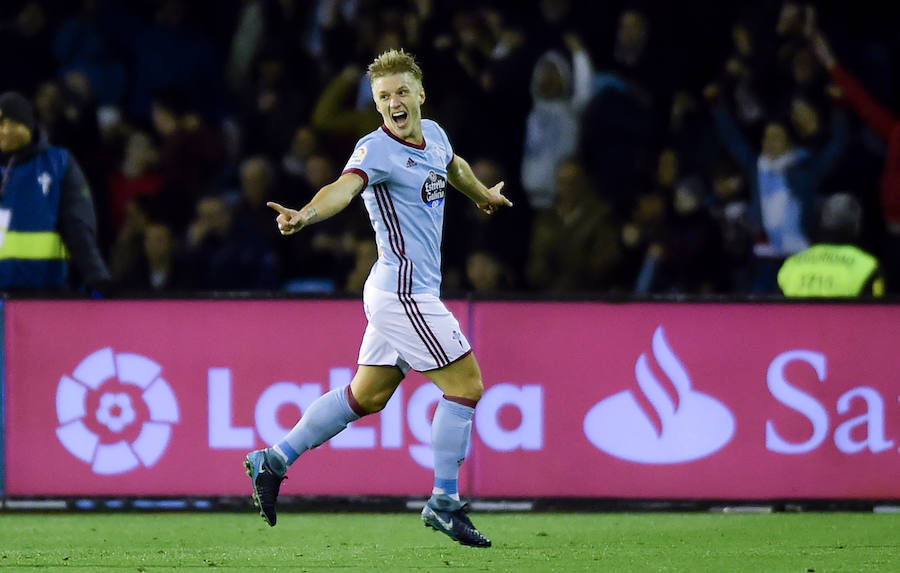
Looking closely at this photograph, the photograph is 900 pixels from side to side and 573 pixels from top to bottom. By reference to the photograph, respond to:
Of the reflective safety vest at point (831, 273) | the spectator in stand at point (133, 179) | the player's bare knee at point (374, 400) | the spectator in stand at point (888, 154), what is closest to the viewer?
the player's bare knee at point (374, 400)

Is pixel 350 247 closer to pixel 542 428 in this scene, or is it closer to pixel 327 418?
pixel 542 428

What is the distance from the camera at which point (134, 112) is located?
13.7 m

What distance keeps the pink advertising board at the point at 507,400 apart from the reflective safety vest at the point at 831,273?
0.55 meters

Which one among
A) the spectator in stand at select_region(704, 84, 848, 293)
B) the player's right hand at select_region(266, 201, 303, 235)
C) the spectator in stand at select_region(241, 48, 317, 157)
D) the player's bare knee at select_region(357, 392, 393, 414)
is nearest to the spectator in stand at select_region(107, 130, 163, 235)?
the spectator in stand at select_region(241, 48, 317, 157)

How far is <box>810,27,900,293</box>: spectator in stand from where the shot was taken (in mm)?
10773

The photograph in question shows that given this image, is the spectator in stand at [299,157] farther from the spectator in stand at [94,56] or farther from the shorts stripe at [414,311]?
the shorts stripe at [414,311]

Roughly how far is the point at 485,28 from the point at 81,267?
4.56m

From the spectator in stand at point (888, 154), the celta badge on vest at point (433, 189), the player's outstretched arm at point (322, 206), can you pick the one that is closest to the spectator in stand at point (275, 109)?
the spectator in stand at point (888, 154)

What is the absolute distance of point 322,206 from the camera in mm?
6242

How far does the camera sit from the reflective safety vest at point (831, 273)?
8.83 meters

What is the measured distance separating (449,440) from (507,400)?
151 centimetres

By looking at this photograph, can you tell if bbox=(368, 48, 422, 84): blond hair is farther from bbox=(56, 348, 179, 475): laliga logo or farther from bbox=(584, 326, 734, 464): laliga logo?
bbox=(56, 348, 179, 475): laliga logo

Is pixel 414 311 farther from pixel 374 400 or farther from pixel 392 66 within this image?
pixel 392 66

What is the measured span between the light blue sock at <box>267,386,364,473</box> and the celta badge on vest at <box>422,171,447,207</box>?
919mm
